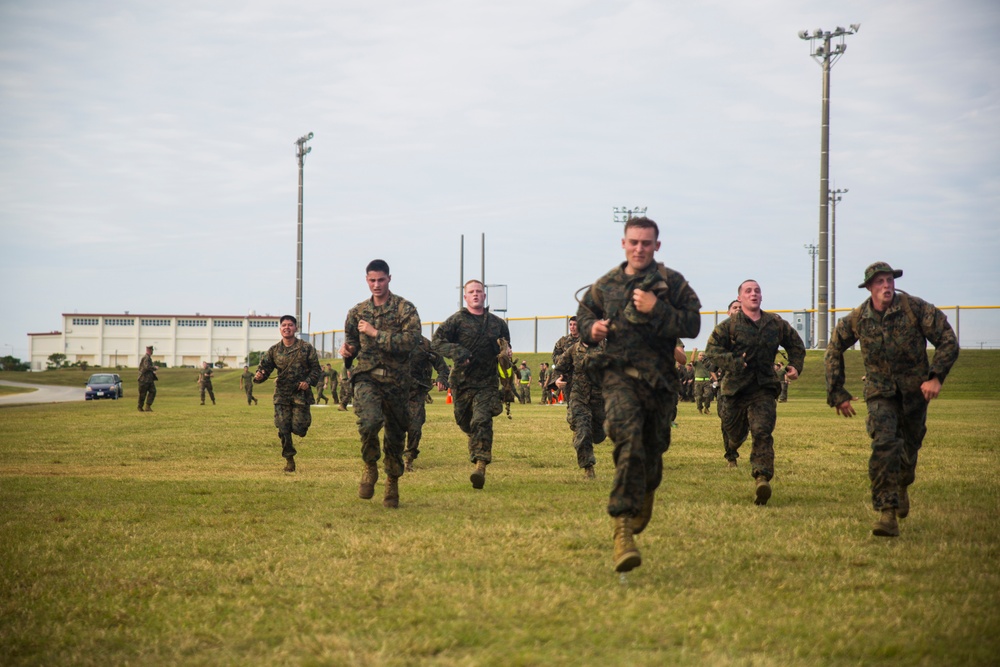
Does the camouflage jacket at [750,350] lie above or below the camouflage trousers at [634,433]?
above

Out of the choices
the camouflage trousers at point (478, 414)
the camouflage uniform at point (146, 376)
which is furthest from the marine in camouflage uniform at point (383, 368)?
the camouflage uniform at point (146, 376)

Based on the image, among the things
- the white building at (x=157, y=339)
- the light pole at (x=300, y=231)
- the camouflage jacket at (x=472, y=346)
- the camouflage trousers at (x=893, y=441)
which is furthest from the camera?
the white building at (x=157, y=339)

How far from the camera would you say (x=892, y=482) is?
302 inches

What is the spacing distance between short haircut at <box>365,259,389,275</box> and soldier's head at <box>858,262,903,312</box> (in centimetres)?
458

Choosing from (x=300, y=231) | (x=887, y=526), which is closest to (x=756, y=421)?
(x=887, y=526)

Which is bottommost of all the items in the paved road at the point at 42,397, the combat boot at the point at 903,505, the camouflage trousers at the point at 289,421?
the paved road at the point at 42,397

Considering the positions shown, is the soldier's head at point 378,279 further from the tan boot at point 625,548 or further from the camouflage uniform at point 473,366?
the tan boot at point 625,548

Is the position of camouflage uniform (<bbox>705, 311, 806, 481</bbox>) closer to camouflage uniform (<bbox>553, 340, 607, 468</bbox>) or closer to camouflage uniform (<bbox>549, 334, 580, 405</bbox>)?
camouflage uniform (<bbox>553, 340, 607, 468</bbox>)

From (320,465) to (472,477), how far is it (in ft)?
13.4

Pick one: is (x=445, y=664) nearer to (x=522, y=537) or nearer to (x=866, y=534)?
(x=522, y=537)

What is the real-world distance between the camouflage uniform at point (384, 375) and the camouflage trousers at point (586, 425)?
116 inches

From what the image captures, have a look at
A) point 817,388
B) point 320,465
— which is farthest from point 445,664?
point 817,388

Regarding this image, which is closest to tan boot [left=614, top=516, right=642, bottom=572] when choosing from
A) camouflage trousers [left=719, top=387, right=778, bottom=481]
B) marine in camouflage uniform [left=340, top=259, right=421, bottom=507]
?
camouflage trousers [left=719, top=387, right=778, bottom=481]

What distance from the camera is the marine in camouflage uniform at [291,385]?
13414mm
